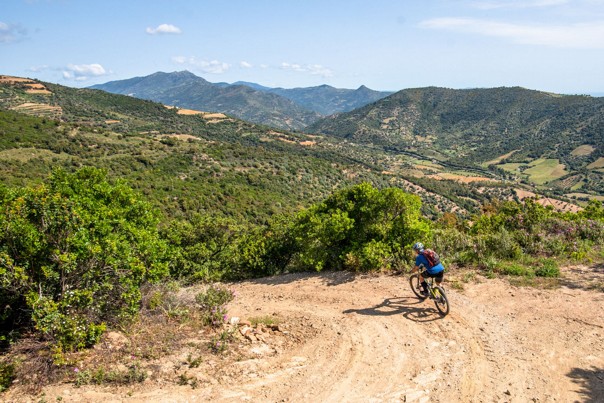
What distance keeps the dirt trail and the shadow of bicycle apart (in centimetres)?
2

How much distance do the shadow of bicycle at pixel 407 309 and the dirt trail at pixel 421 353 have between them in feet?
0.07

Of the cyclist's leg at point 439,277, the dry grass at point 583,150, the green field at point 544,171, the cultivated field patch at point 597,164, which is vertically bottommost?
the green field at point 544,171

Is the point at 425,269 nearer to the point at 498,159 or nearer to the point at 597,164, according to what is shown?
the point at 597,164

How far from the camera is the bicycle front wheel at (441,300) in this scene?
7676 mm

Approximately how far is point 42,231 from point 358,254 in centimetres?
783

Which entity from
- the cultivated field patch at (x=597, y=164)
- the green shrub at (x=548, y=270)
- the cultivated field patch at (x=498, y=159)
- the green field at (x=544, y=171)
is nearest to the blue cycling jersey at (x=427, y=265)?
the green shrub at (x=548, y=270)

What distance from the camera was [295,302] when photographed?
945 centimetres

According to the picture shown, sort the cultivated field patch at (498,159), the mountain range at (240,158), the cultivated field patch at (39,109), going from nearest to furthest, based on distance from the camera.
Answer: the mountain range at (240,158) → the cultivated field patch at (39,109) → the cultivated field patch at (498,159)

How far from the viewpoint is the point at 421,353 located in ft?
21.2

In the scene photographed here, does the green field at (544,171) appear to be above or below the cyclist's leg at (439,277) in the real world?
below

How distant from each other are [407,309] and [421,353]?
173cm

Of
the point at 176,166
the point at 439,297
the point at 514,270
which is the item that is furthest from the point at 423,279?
the point at 176,166

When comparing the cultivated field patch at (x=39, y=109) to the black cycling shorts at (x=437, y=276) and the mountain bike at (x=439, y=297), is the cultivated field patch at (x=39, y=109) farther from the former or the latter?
the mountain bike at (x=439, y=297)

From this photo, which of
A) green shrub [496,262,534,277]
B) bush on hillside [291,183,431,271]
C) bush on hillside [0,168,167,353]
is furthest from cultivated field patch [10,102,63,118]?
green shrub [496,262,534,277]
